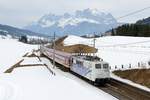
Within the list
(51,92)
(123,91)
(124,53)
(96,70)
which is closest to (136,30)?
(124,53)

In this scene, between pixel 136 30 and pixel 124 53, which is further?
pixel 136 30

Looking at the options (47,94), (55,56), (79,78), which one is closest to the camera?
(47,94)

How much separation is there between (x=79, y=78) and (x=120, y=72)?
6.67 m

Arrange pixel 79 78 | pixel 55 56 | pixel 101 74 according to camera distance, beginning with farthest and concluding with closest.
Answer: pixel 55 56
pixel 79 78
pixel 101 74

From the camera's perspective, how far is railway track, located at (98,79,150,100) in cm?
3332

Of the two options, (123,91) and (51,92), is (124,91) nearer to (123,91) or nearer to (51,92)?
(123,91)

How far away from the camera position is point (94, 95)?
34.0 m

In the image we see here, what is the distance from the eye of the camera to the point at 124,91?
37.3 metres

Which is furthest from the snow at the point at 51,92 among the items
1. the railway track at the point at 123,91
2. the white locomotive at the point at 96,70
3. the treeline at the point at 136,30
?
the treeline at the point at 136,30

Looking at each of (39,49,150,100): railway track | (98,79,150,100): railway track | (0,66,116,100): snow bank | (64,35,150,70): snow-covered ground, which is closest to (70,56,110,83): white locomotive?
(39,49,150,100): railway track

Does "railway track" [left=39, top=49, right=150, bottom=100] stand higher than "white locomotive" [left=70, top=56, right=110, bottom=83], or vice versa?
"white locomotive" [left=70, top=56, right=110, bottom=83]

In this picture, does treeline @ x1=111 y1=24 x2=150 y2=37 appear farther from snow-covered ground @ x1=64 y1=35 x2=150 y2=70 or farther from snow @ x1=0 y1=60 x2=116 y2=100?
snow @ x1=0 y1=60 x2=116 y2=100

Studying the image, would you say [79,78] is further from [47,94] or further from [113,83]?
[47,94]

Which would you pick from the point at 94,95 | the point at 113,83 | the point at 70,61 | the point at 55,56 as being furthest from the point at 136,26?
the point at 94,95
